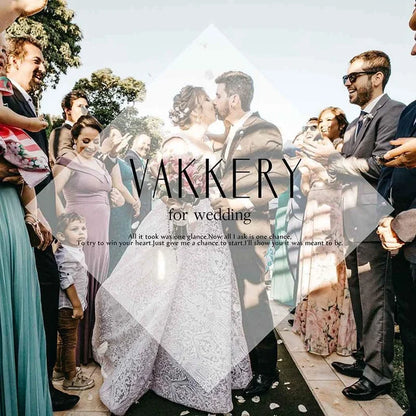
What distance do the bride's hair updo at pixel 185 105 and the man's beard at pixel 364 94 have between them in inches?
48.9

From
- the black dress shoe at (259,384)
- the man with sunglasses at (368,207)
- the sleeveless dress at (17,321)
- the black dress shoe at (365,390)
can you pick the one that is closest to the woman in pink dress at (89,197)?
the sleeveless dress at (17,321)

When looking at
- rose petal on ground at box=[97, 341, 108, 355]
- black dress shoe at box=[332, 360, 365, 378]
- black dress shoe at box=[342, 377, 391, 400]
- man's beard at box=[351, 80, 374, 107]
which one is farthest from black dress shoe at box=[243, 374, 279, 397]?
man's beard at box=[351, 80, 374, 107]

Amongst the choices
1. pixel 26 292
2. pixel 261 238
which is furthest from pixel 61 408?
pixel 261 238

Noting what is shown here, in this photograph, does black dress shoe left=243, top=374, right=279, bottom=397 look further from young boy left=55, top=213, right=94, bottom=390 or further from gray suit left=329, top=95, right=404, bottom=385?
young boy left=55, top=213, right=94, bottom=390

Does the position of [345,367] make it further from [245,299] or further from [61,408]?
[61,408]

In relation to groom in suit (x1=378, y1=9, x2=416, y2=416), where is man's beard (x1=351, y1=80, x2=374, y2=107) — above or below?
above

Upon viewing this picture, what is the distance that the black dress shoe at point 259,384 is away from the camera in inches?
99.1

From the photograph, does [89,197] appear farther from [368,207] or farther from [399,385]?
[399,385]

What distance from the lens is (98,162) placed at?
308 cm

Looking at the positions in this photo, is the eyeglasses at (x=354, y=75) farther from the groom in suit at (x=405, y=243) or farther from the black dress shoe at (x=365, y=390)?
the black dress shoe at (x=365, y=390)

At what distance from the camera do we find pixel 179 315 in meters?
2.47

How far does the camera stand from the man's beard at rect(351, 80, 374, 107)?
8.97 feet

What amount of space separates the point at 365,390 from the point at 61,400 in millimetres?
2090

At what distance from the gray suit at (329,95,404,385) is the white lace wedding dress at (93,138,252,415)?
2.98 feet
